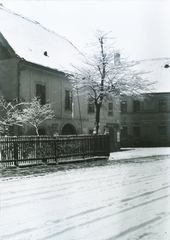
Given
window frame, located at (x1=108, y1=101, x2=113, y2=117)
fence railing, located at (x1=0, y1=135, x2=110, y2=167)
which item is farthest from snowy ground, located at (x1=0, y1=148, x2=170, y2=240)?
window frame, located at (x1=108, y1=101, x2=113, y2=117)

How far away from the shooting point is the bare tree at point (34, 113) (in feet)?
67.4

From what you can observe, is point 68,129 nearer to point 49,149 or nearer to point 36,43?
point 36,43

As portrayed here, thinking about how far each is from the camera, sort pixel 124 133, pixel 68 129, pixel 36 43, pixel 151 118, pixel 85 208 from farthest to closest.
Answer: pixel 124 133
pixel 151 118
pixel 68 129
pixel 36 43
pixel 85 208

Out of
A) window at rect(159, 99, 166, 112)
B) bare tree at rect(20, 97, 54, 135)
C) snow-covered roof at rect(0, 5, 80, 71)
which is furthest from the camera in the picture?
window at rect(159, 99, 166, 112)

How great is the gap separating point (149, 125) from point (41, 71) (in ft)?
75.9

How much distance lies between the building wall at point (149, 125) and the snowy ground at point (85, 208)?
31941mm

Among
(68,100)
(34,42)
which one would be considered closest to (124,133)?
(68,100)

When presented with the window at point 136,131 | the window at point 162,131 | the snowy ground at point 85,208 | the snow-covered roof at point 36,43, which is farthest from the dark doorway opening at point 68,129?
the window at point 162,131

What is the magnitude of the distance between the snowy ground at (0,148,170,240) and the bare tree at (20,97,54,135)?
Answer: 957 centimetres

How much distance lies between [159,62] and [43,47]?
2294 centimetres

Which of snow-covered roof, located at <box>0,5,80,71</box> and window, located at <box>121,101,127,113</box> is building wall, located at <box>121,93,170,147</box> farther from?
snow-covered roof, located at <box>0,5,80,71</box>

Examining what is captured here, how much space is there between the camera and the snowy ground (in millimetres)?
5332

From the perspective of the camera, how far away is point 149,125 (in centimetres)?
4300

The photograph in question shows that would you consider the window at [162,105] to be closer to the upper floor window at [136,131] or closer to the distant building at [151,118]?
the distant building at [151,118]
